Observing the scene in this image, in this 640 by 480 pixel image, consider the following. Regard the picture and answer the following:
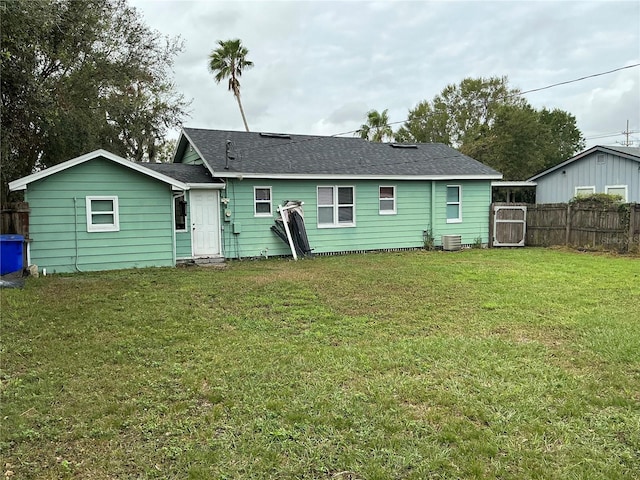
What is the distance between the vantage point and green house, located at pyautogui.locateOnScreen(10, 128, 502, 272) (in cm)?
1035

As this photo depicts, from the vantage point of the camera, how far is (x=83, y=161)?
33.5 feet

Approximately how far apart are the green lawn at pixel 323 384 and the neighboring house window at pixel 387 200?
24.5 ft

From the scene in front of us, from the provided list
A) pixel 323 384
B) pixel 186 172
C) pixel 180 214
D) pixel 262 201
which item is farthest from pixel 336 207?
pixel 323 384

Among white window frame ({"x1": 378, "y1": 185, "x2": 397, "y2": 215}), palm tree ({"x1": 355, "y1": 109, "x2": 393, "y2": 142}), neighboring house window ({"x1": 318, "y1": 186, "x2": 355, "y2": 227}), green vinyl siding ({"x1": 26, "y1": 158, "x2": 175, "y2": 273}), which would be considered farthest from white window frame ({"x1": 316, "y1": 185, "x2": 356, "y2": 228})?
palm tree ({"x1": 355, "y1": 109, "x2": 393, "y2": 142})

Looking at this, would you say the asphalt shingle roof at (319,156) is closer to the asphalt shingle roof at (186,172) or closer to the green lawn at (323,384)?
the asphalt shingle roof at (186,172)

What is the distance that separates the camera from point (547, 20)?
11953mm

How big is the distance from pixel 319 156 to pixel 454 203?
5.06 metres

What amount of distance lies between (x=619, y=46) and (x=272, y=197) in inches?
415

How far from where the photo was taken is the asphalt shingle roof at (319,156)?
→ 13.3 metres

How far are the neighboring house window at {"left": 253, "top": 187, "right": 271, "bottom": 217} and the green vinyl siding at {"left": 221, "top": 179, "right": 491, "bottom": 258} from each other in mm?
119

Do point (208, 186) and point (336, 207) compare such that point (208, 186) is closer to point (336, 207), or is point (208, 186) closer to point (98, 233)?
point (98, 233)

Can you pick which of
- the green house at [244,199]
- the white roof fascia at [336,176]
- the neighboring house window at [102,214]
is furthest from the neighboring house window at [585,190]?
the neighboring house window at [102,214]

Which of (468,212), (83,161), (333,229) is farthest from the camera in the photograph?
(468,212)

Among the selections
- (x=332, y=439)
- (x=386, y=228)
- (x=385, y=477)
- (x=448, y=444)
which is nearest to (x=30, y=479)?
(x=332, y=439)
